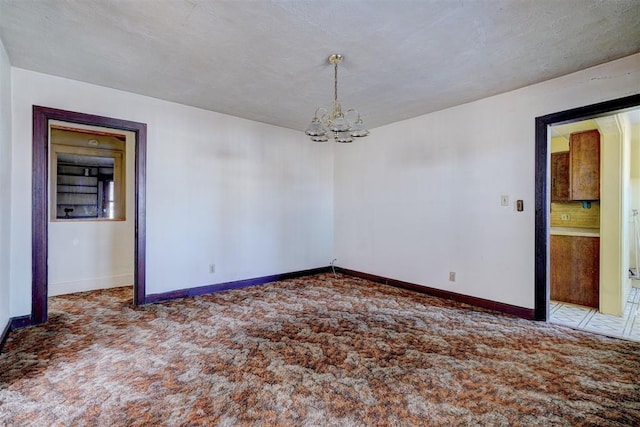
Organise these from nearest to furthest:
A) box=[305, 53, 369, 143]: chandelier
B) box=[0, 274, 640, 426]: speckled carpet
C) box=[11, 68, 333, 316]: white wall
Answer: box=[0, 274, 640, 426]: speckled carpet → box=[305, 53, 369, 143]: chandelier → box=[11, 68, 333, 316]: white wall

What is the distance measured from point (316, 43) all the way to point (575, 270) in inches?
168

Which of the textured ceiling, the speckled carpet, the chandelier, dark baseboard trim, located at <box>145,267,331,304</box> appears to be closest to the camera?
the speckled carpet

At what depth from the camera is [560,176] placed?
4.49 metres

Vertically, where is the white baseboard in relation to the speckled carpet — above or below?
above

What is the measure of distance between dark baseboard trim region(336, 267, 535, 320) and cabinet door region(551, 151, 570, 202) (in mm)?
2129

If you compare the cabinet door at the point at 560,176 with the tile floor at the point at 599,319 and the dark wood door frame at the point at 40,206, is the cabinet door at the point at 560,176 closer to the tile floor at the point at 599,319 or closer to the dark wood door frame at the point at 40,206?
the tile floor at the point at 599,319

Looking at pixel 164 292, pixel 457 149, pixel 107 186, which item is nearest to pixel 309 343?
pixel 164 292

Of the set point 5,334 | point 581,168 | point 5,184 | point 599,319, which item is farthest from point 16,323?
point 581,168

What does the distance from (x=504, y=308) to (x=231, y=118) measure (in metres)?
4.25

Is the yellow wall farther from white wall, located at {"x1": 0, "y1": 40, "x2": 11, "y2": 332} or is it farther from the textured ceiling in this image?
white wall, located at {"x1": 0, "y1": 40, "x2": 11, "y2": 332}

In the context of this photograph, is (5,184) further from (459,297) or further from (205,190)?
(459,297)

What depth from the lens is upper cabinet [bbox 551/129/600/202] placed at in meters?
3.95

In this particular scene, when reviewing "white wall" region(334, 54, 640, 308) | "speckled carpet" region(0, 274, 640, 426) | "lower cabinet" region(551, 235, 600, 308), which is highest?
"white wall" region(334, 54, 640, 308)

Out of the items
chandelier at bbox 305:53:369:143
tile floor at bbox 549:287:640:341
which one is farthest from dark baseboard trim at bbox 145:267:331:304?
tile floor at bbox 549:287:640:341
